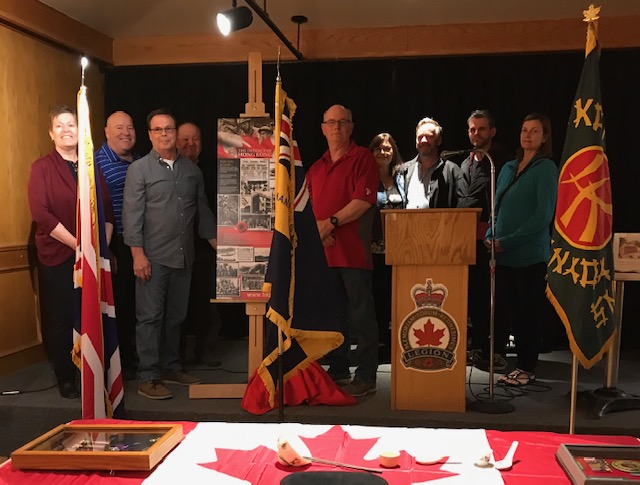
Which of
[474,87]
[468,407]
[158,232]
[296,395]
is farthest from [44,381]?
[474,87]

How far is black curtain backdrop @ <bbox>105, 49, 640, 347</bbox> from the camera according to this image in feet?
15.2

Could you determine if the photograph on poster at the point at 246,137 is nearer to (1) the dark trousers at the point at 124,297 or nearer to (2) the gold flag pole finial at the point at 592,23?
(1) the dark trousers at the point at 124,297

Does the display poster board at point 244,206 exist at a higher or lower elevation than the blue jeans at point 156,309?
higher

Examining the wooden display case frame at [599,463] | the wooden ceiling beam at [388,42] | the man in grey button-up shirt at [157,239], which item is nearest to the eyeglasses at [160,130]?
the man in grey button-up shirt at [157,239]

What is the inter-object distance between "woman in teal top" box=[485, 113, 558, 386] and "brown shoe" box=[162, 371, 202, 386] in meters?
1.88

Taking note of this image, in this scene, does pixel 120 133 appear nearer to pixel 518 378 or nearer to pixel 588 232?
pixel 588 232

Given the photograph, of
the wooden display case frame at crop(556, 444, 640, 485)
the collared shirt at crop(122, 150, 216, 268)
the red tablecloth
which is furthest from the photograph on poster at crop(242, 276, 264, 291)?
the wooden display case frame at crop(556, 444, 640, 485)

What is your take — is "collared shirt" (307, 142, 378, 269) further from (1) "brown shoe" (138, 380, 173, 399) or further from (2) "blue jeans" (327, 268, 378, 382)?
(1) "brown shoe" (138, 380, 173, 399)

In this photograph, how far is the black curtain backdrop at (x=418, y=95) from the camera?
15.2 feet

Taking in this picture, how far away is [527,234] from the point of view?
11.5ft

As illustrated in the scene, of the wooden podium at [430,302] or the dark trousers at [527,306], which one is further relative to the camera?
the dark trousers at [527,306]

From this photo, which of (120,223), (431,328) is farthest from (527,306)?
(120,223)

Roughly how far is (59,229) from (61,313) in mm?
489

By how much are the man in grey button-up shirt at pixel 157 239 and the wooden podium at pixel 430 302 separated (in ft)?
4.09
